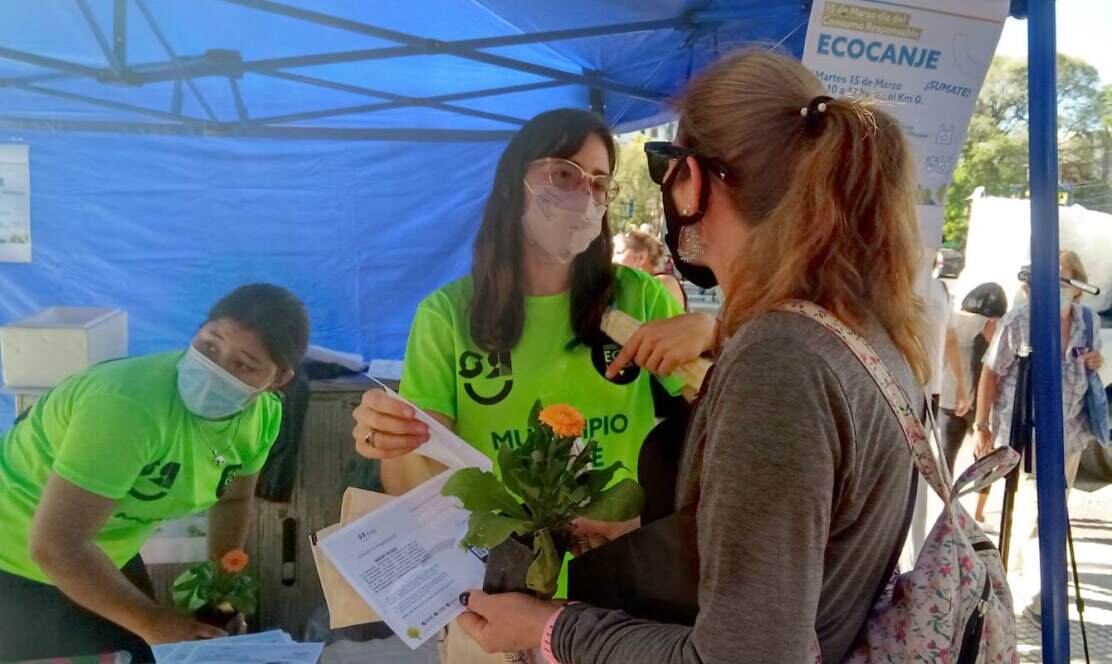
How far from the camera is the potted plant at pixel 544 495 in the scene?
43.3 inches

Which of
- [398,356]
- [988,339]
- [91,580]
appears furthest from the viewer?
[988,339]

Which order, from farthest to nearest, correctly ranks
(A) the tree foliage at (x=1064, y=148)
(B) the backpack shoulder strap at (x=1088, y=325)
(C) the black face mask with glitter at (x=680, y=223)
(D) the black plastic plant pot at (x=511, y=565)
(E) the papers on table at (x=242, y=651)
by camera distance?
(A) the tree foliage at (x=1064, y=148), (B) the backpack shoulder strap at (x=1088, y=325), (E) the papers on table at (x=242, y=651), (D) the black plastic plant pot at (x=511, y=565), (C) the black face mask with glitter at (x=680, y=223)

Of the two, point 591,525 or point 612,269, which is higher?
point 612,269

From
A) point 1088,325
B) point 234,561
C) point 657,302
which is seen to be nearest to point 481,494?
point 657,302

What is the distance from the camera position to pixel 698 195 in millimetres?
1048

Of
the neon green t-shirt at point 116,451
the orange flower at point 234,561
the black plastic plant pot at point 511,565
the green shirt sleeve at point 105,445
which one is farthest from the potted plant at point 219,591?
the black plastic plant pot at point 511,565

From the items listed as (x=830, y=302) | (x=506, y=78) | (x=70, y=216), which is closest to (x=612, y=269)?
(x=830, y=302)

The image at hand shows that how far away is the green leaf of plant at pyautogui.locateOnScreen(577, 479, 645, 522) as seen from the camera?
1095 mm

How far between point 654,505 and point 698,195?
0.42 metres

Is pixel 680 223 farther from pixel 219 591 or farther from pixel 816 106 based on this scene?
pixel 219 591

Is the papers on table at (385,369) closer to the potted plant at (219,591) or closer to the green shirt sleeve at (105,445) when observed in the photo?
the potted plant at (219,591)

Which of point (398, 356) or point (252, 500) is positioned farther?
point (398, 356)

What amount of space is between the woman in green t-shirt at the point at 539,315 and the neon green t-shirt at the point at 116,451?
480 millimetres

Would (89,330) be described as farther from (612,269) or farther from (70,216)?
(612,269)
